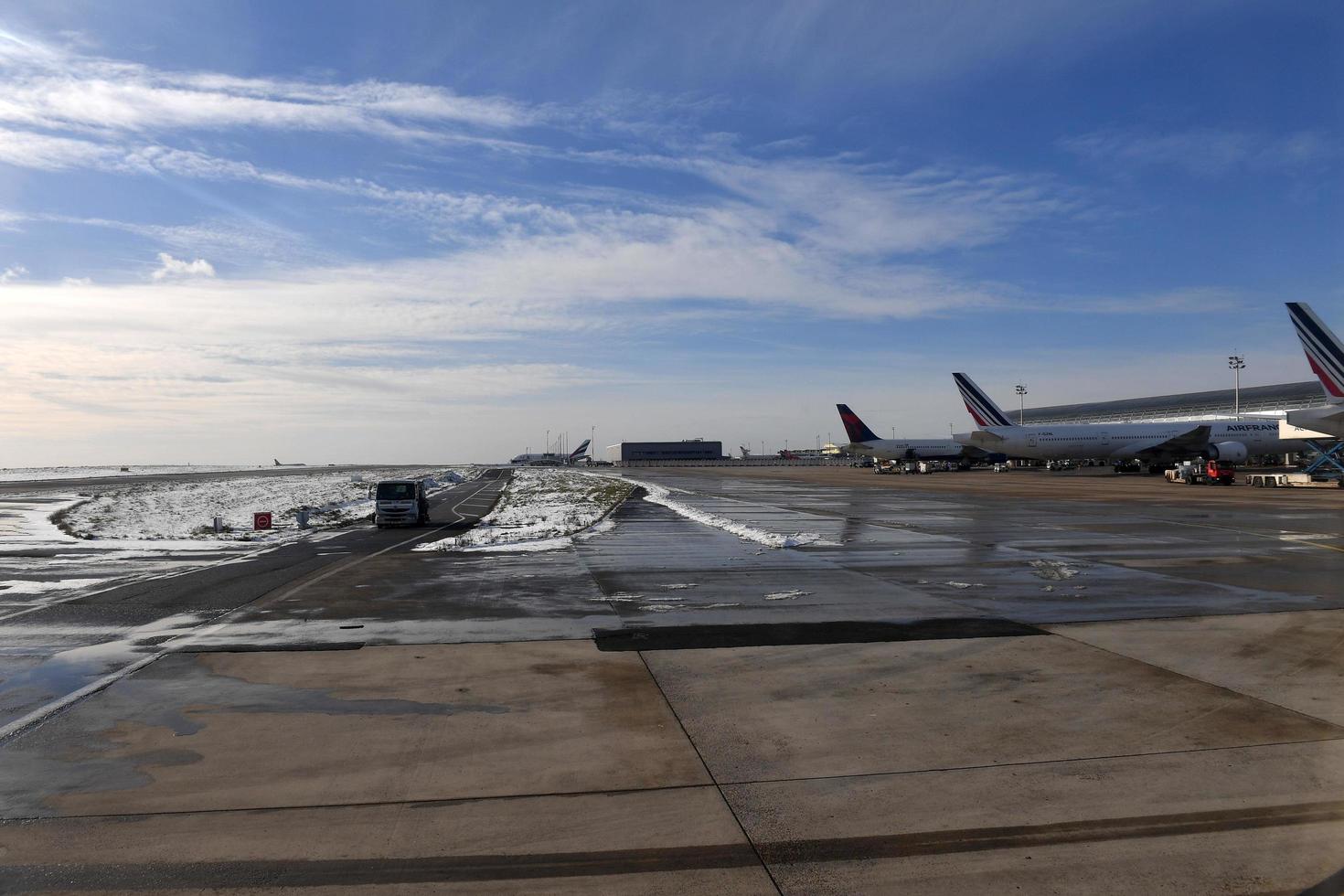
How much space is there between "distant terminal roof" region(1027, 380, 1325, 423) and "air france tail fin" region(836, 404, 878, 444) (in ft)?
150

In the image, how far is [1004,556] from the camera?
65.8ft

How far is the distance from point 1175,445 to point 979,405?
18378 millimetres

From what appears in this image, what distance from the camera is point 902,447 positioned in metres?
102

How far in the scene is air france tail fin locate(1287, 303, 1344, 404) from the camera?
42.2 m

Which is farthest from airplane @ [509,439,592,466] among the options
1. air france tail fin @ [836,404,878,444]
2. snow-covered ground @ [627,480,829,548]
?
snow-covered ground @ [627,480,829,548]

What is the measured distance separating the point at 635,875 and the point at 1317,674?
8.16 metres

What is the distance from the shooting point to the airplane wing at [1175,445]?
69.9 meters

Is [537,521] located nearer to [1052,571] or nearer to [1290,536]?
[1052,571]

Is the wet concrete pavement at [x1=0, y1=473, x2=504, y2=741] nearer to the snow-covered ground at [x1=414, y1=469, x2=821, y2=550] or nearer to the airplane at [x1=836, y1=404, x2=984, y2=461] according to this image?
the snow-covered ground at [x1=414, y1=469, x2=821, y2=550]

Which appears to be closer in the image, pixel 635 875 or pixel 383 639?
pixel 635 875

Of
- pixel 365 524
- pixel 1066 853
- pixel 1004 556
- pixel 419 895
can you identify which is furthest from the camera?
pixel 365 524

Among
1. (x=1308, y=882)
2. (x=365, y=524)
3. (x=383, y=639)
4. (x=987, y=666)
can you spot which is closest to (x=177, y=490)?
(x=365, y=524)

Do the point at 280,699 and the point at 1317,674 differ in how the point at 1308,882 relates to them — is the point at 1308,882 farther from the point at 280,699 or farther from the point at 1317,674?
the point at 280,699

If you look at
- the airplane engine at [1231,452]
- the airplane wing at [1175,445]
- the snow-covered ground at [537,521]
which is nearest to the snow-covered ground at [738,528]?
the snow-covered ground at [537,521]
